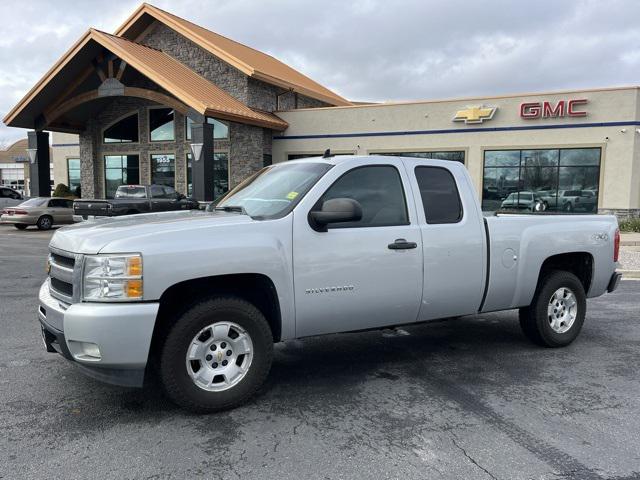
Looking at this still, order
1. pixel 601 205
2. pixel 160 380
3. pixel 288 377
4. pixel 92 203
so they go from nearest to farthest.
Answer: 1. pixel 160 380
2. pixel 288 377
3. pixel 92 203
4. pixel 601 205

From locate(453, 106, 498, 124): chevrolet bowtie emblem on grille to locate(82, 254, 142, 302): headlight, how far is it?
2027 centimetres

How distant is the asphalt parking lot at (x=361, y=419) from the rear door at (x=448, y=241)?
2.18 feet

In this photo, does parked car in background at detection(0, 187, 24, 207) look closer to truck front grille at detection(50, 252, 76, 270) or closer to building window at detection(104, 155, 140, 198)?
building window at detection(104, 155, 140, 198)

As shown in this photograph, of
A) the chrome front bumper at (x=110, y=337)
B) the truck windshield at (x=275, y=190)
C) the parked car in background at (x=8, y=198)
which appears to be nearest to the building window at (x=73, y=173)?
the parked car in background at (x=8, y=198)

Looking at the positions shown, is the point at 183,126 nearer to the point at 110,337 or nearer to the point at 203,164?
the point at 203,164

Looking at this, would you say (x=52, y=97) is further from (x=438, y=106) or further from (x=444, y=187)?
(x=444, y=187)

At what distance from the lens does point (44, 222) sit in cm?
2181

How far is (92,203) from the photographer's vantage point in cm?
1789

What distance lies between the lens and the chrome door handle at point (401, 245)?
4.50 meters

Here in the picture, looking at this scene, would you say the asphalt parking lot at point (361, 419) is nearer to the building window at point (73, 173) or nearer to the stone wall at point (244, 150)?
the stone wall at point (244, 150)

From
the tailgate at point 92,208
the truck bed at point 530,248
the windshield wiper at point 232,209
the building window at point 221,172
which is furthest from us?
the building window at point 221,172

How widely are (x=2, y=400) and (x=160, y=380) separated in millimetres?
1418

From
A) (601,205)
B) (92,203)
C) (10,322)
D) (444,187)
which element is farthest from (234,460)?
(601,205)

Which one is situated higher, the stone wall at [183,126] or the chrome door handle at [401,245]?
the stone wall at [183,126]
